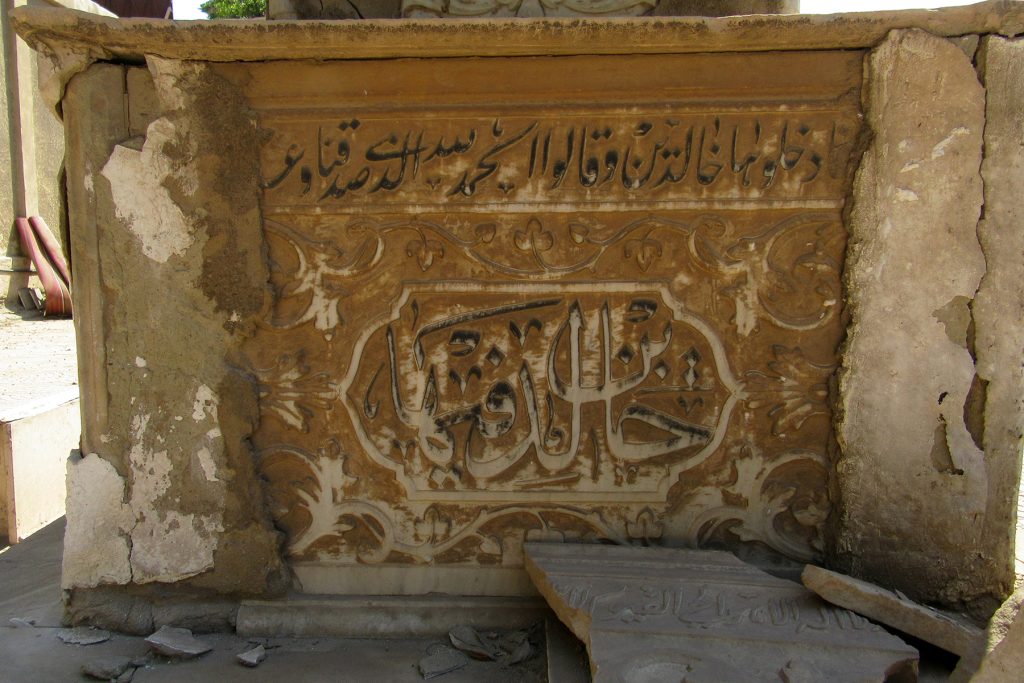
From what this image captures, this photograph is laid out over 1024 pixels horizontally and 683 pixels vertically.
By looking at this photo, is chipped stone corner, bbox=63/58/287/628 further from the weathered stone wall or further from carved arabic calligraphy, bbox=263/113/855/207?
carved arabic calligraphy, bbox=263/113/855/207

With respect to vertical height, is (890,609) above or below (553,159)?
below

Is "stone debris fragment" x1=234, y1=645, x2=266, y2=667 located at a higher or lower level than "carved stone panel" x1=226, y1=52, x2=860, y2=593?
lower

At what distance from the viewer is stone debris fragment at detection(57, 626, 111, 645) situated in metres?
2.27

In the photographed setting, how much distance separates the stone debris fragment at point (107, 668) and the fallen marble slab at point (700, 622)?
1264 mm

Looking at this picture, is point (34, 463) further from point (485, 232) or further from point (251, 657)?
point (485, 232)

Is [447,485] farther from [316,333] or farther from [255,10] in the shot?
[255,10]

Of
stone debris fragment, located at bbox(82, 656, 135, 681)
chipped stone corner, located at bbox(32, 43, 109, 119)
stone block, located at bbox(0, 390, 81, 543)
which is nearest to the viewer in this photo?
stone debris fragment, located at bbox(82, 656, 135, 681)

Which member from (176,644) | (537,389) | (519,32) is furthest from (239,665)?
(519,32)

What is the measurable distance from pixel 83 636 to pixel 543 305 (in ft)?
6.08

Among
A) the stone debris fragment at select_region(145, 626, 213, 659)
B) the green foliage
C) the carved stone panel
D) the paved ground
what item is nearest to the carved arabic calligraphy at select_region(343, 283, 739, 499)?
the carved stone panel

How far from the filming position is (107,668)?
210cm

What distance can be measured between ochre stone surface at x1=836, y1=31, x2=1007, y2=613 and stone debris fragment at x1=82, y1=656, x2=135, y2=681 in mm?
2312

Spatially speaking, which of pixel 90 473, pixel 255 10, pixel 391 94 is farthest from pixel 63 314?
pixel 391 94

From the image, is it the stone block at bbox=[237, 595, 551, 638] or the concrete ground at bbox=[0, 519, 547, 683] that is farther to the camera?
the stone block at bbox=[237, 595, 551, 638]
